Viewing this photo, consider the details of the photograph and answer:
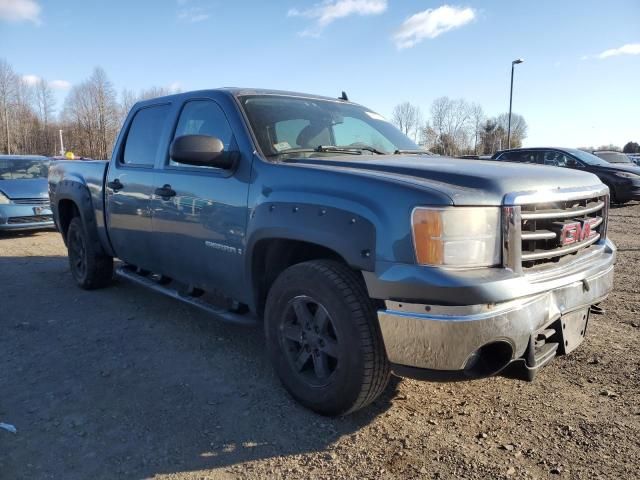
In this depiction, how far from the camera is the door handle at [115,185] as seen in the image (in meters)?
4.61

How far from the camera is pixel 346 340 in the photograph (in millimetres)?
2584

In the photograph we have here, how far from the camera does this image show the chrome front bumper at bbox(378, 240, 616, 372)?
226 centimetres

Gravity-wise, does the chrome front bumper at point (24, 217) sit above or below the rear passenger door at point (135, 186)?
below

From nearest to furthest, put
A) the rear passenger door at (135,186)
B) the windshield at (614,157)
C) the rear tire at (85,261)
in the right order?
the rear passenger door at (135,186)
the rear tire at (85,261)
the windshield at (614,157)

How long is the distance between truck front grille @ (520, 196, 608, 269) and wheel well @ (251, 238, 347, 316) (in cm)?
113

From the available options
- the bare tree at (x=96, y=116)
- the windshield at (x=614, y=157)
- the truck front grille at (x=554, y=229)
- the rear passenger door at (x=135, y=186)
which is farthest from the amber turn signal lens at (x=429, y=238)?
the bare tree at (x=96, y=116)

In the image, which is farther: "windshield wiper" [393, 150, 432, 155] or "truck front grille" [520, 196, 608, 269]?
"windshield wiper" [393, 150, 432, 155]

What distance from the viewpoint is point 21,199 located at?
9.50 m

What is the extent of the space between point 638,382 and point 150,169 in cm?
390

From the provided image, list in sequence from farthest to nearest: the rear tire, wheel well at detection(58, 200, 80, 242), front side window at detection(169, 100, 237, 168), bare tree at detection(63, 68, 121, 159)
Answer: bare tree at detection(63, 68, 121, 159) → wheel well at detection(58, 200, 80, 242) → the rear tire → front side window at detection(169, 100, 237, 168)

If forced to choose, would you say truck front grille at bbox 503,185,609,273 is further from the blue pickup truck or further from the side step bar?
the side step bar

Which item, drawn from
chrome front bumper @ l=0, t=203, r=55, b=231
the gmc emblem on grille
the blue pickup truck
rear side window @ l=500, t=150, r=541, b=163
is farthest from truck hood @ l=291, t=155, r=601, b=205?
rear side window @ l=500, t=150, r=541, b=163

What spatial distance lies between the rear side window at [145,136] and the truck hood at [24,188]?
558 centimetres

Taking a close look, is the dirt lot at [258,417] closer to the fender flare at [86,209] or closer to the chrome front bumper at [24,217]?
the fender flare at [86,209]
